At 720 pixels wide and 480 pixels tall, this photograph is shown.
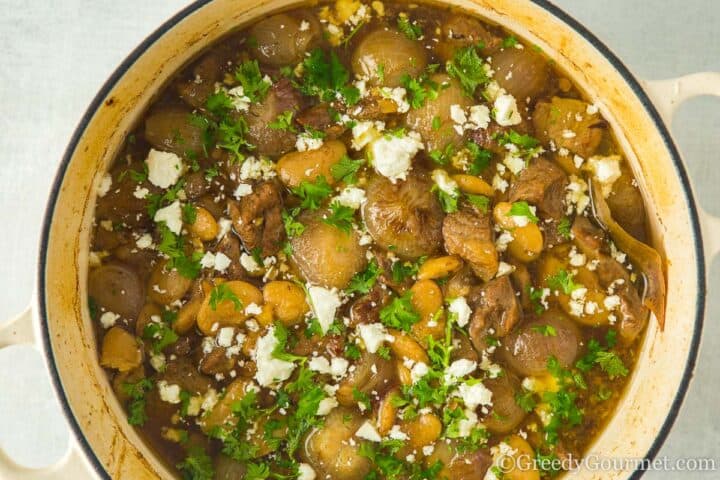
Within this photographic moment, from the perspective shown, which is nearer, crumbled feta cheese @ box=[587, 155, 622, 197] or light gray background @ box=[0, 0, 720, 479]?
crumbled feta cheese @ box=[587, 155, 622, 197]

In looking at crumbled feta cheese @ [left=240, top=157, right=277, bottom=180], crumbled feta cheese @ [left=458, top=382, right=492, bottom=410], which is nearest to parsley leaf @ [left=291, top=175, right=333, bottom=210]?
crumbled feta cheese @ [left=240, top=157, right=277, bottom=180]

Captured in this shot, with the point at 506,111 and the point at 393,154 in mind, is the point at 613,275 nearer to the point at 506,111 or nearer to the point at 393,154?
the point at 506,111

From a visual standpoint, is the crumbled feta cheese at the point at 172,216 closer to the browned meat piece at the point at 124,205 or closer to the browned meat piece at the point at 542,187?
the browned meat piece at the point at 124,205

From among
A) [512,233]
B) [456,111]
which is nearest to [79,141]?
[456,111]

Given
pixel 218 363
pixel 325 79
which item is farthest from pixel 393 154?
pixel 218 363

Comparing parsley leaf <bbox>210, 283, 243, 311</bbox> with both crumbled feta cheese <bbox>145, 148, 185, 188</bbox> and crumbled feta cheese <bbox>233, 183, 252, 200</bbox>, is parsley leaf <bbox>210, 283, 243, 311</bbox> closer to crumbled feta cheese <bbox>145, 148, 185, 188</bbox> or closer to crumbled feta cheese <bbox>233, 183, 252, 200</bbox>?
crumbled feta cheese <bbox>233, 183, 252, 200</bbox>

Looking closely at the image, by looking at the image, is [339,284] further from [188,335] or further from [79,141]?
[79,141]
